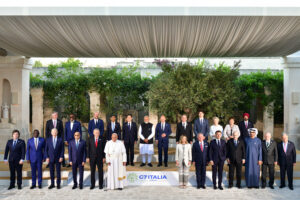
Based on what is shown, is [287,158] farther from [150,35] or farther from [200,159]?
[150,35]

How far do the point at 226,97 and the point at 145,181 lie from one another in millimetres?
4858

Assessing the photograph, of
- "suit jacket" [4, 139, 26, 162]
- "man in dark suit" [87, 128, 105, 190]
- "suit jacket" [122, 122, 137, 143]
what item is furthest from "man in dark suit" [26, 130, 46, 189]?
"suit jacket" [122, 122, 137, 143]

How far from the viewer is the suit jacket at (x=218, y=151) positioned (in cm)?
800

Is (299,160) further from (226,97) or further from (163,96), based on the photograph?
(163,96)

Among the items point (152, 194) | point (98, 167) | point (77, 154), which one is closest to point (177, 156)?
point (152, 194)

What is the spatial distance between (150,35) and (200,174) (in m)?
3.95

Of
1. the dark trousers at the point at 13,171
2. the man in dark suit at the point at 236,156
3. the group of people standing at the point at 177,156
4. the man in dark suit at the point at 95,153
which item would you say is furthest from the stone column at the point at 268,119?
the dark trousers at the point at 13,171

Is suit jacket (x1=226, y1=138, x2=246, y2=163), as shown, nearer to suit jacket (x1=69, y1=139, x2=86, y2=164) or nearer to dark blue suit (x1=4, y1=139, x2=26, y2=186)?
suit jacket (x1=69, y1=139, x2=86, y2=164)

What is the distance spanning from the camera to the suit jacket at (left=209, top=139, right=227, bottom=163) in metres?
8.00

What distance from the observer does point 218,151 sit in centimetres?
801

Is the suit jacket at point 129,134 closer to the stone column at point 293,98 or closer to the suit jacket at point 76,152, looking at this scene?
the suit jacket at point 76,152

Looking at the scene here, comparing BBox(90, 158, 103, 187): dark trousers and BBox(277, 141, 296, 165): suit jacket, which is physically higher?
BBox(277, 141, 296, 165): suit jacket

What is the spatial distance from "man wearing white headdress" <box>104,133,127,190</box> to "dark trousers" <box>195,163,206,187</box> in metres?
1.92
